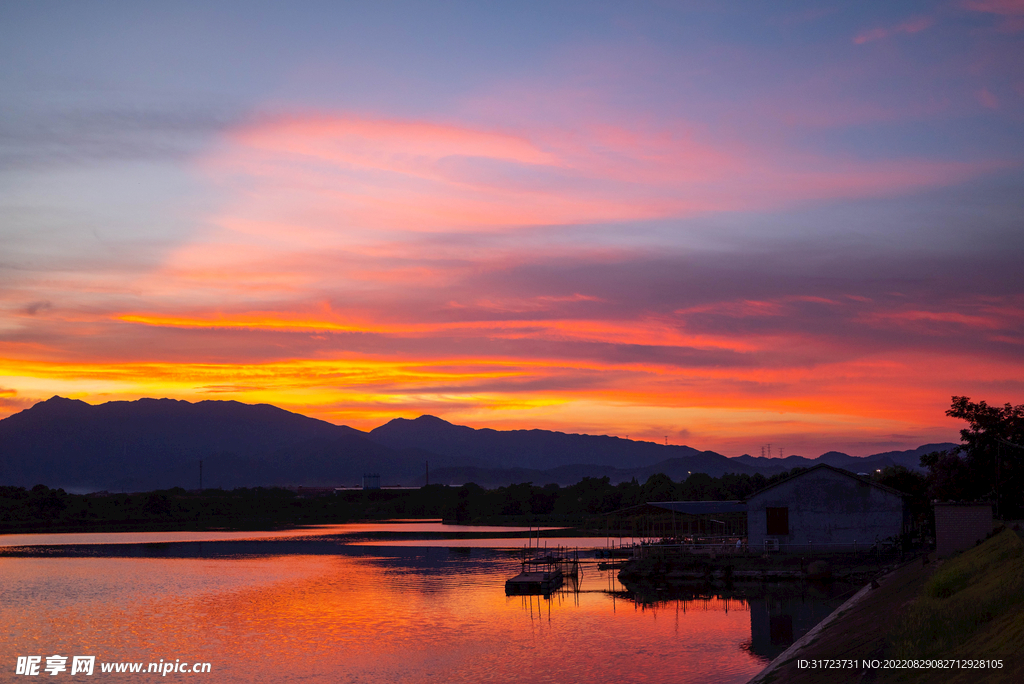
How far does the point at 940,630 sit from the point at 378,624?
1207 inches

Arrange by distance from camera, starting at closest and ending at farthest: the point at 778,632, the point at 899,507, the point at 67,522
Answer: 1. the point at 778,632
2. the point at 899,507
3. the point at 67,522

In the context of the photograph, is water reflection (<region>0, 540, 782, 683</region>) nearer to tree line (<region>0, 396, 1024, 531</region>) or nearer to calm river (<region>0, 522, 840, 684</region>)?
calm river (<region>0, 522, 840, 684</region>)

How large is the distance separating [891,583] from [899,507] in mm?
18381

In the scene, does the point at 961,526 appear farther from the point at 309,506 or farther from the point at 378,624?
the point at 309,506

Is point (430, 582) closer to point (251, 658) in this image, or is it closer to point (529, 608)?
point (529, 608)

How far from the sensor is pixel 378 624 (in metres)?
45.6

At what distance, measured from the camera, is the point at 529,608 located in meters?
51.3

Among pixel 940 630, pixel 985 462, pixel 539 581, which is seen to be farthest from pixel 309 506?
pixel 940 630

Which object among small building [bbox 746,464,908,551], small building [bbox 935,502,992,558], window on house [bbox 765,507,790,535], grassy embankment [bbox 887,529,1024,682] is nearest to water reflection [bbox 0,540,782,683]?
grassy embankment [bbox 887,529,1024,682]

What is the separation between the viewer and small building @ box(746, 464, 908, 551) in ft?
189

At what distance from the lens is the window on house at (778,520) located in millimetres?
59344

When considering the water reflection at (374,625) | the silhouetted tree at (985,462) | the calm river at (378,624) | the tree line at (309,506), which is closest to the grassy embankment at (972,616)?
the calm river at (378,624)

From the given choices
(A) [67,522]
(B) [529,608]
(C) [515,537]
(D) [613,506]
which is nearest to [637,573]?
(B) [529,608]

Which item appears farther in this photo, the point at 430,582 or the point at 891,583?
the point at 430,582
